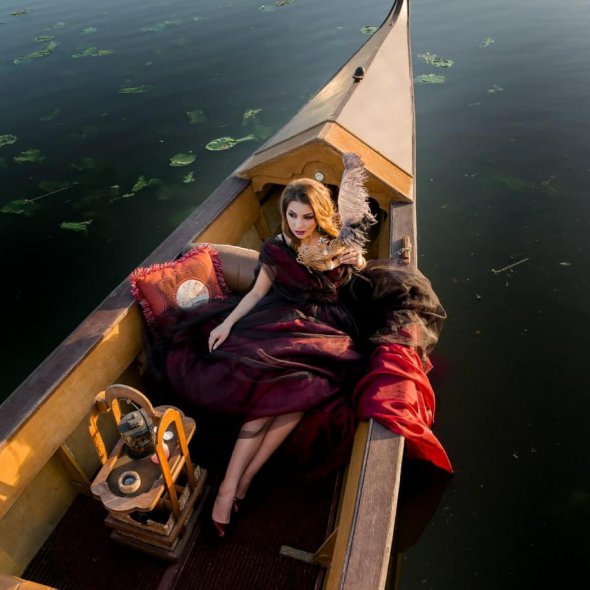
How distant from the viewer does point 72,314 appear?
4.67m

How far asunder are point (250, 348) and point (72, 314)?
9.78 ft

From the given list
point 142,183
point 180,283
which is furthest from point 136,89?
point 180,283

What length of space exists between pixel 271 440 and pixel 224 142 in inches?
217

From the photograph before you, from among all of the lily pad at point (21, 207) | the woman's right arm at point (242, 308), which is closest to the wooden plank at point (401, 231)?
the woman's right arm at point (242, 308)

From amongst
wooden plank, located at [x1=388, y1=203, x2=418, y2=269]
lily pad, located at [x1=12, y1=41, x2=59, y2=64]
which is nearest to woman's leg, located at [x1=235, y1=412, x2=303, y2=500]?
wooden plank, located at [x1=388, y1=203, x2=418, y2=269]

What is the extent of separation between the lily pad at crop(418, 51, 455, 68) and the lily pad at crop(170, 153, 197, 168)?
180 inches

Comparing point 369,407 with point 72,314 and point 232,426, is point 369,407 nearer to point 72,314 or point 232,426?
point 232,426

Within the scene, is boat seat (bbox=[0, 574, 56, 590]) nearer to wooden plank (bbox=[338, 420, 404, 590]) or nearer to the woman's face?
wooden plank (bbox=[338, 420, 404, 590])

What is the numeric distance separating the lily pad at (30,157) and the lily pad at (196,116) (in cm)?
221

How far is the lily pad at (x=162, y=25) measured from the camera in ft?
35.6

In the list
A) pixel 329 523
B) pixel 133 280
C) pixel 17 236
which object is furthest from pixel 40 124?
pixel 329 523

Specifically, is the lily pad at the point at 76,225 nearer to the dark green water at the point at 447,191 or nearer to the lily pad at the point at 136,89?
the dark green water at the point at 447,191

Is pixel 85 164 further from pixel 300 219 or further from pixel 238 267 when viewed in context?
pixel 300 219

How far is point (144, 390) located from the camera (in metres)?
2.85
